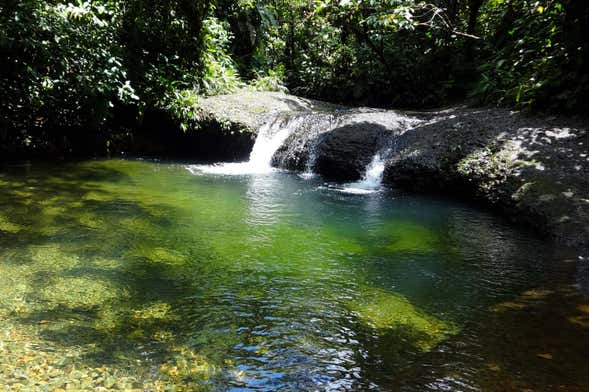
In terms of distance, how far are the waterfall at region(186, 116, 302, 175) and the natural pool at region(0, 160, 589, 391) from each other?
370 cm

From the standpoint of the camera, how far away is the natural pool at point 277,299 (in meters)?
2.92

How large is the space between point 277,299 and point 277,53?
14783mm

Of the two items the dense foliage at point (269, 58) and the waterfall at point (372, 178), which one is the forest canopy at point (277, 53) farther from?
the waterfall at point (372, 178)

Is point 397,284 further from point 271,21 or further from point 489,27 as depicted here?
point 271,21

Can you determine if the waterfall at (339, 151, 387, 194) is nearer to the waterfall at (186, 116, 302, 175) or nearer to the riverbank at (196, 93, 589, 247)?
the riverbank at (196, 93, 589, 247)

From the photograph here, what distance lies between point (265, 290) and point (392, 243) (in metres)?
1.97

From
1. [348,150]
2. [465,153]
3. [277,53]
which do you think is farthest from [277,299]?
[277,53]

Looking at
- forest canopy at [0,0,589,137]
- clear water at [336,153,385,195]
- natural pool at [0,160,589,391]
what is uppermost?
forest canopy at [0,0,589,137]

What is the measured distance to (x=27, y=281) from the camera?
13.2ft

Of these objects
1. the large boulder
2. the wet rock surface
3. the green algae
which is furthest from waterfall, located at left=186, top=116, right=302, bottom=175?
the green algae

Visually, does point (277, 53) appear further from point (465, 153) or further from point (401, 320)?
point (401, 320)

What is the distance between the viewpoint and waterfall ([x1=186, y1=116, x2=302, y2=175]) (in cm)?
1053

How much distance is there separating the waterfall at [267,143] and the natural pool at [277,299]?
3.70 metres

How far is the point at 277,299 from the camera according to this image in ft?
12.9
